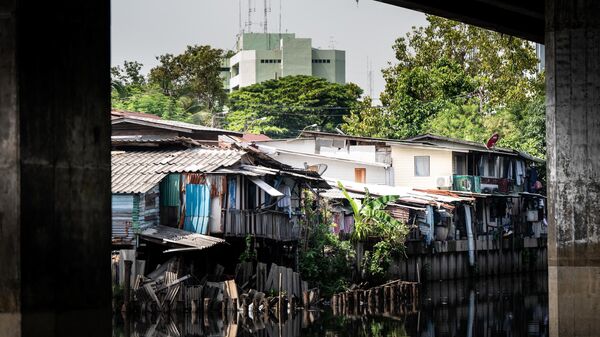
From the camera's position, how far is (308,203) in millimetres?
43688

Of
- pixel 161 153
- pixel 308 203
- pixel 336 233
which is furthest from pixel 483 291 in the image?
pixel 161 153

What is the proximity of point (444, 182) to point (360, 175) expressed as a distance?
16.3 ft

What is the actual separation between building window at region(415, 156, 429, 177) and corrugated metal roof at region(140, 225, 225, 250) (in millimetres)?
25551

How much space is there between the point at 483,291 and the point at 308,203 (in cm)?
1014

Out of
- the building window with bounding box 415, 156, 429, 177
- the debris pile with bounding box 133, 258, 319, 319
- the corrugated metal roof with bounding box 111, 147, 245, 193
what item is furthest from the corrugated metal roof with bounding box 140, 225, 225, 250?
the building window with bounding box 415, 156, 429, 177

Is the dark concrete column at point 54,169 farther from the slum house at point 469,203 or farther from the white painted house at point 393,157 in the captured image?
the white painted house at point 393,157

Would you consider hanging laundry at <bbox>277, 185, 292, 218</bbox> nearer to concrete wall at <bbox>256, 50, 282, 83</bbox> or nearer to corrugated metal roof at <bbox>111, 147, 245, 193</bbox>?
corrugated metal roof at <bbox>111, 147, 245, 193</bbox>

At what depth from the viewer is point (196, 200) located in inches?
1463

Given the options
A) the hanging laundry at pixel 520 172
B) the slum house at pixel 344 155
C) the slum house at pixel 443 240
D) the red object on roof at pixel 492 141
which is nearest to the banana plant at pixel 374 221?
the slum house at pixel 443 240

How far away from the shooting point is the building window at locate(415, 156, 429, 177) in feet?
197

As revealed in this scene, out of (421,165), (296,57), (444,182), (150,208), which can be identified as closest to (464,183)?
(444,182)

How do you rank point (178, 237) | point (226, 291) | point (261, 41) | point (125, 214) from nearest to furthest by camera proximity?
point (178, 237)
point (125, 214)
point (226, 291)
point (261, 41)

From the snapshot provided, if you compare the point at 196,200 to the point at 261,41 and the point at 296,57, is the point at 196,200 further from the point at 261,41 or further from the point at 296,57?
the point at 261,41

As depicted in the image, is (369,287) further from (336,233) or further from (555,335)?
(555,335)
